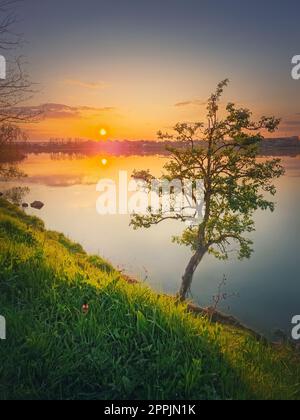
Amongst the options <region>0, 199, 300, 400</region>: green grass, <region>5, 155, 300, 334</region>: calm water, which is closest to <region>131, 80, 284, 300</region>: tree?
<region>5, 155, 300, 334</region>: calm water

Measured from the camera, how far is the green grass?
4.76 m

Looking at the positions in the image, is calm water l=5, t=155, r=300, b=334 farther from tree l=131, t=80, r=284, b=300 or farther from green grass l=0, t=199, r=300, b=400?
green grass l=0, t=199, r=300, b=400

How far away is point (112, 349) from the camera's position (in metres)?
5.18

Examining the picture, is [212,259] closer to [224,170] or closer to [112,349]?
[224,170]

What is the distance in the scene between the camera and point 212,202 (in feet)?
47.9

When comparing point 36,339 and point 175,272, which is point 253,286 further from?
point 36,339

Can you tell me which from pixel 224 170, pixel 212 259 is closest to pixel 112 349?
pixel 224 170

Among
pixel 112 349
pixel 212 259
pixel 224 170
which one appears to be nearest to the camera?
pixel 112 349

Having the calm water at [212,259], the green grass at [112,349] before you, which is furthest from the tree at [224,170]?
the green grass at [112,349]

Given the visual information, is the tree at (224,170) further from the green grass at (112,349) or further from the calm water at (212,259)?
the green grass at (112,349)

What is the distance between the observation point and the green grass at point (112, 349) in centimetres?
476

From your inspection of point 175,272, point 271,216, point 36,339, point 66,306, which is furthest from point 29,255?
point 271,216
